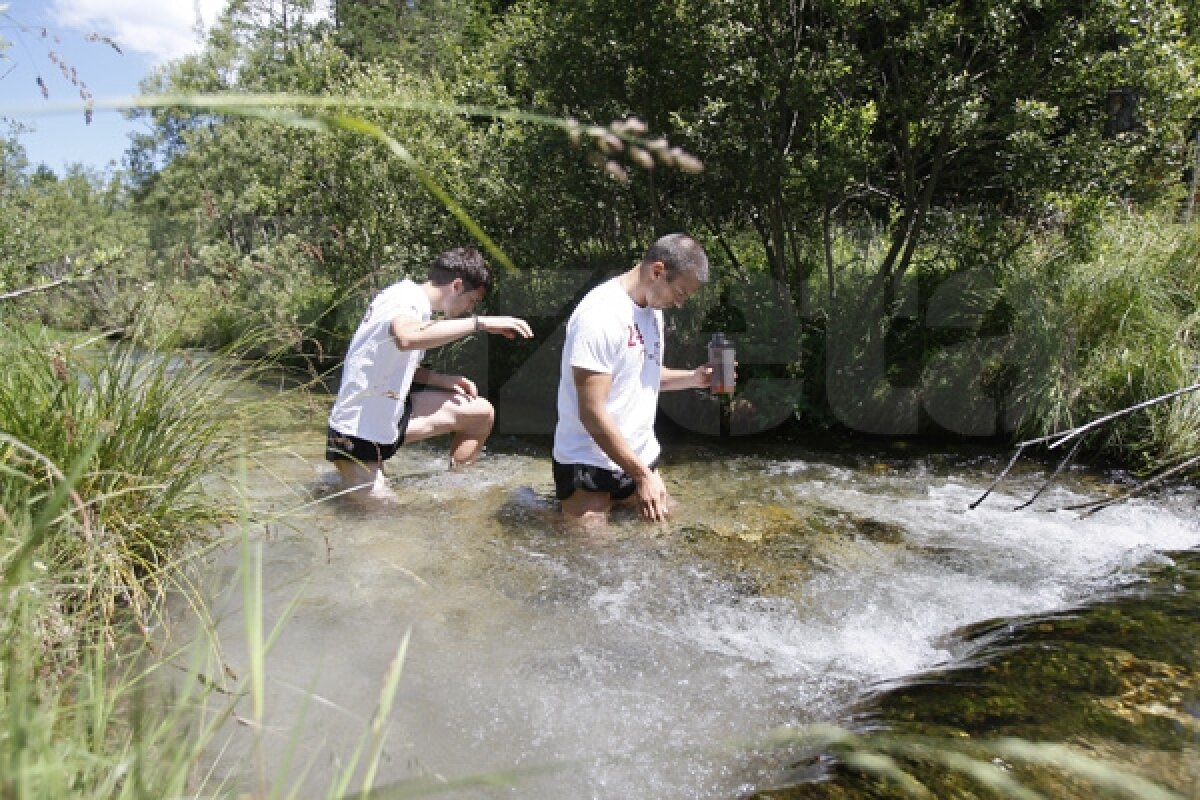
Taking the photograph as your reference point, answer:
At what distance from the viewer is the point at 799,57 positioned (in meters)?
7.74

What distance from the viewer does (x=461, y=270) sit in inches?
213

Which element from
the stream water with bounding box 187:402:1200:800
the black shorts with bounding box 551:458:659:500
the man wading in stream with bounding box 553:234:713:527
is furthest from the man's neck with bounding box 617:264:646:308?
the stream water with bounding box 187:402:1200:800

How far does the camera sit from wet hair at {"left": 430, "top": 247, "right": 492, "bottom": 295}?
542 cm

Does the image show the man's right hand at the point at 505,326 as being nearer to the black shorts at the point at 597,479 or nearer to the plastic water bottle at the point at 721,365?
the black shorts at the point at 597,479

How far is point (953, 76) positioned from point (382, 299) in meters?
5.26

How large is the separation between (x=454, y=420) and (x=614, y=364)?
2088mm

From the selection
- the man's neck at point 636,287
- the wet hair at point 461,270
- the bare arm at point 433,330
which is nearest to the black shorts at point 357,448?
the bare arm at point 433,330

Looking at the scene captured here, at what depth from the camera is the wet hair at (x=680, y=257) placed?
454 cm

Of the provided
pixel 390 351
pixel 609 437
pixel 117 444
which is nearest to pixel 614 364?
pixel 609 437

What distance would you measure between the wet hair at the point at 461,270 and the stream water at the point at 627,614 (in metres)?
1.31

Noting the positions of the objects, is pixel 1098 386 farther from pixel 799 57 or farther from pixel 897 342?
pixel 799 57

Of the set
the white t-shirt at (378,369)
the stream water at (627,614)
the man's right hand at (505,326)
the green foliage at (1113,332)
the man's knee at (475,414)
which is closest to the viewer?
the stream water at (627,614)

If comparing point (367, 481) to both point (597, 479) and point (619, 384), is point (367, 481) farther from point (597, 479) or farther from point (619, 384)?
point (619, 384)

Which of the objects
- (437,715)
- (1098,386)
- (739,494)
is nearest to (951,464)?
(1098,386)
